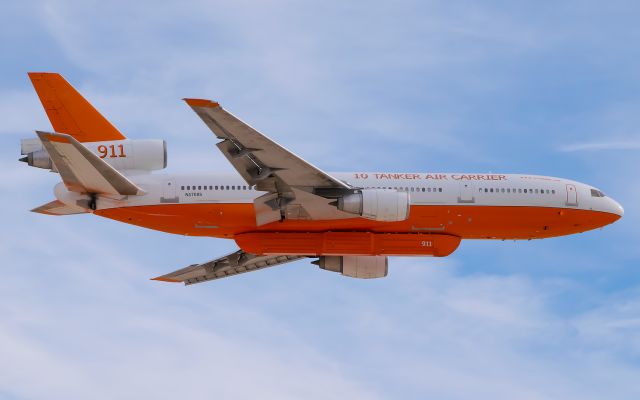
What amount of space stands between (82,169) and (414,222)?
12.8 metres

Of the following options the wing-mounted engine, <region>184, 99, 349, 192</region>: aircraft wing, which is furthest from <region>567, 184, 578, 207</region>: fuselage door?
the wing-mounted engine

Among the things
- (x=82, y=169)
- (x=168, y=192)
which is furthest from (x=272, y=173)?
(x=82, y=169)

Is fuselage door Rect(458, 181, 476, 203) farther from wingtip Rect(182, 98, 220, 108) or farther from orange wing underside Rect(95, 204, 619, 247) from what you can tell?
wingtip Rect(182, 98, 220, 108)

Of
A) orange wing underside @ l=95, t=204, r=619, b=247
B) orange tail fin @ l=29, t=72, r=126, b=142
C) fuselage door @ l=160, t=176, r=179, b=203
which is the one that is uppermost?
orange tail fin @ l=29, t=72, r=126, b=142

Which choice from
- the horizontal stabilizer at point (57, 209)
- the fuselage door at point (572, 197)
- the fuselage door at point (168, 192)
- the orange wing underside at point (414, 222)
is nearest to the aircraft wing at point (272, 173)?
the orange wing underside at point (414, 222)

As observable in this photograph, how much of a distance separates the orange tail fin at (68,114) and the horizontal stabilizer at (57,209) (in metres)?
2.69

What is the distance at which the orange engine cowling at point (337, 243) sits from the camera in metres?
44.6

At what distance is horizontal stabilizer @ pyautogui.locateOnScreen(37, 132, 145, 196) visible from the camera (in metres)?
40.8

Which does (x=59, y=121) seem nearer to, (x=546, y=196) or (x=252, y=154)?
(x=252, y=154)

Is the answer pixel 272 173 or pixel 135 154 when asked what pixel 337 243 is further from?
pixel 135 154

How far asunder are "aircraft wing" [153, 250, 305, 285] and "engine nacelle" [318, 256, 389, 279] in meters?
3.14

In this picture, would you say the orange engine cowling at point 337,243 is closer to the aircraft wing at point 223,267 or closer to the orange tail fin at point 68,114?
the aircraft wing at point 223,267

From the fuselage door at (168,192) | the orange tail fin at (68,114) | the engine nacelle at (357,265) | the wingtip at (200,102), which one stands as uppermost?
the orange tail fin at (68,114)

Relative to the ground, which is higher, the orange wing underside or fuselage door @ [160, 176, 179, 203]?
fuselage door @ [160, 176, 179, 203]
